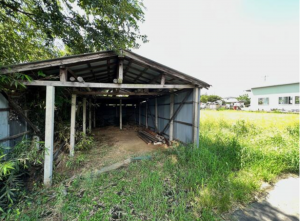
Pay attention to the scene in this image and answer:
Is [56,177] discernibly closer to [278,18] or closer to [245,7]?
[245,7]

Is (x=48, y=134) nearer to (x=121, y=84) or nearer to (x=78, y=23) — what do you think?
(x=121, y=84)

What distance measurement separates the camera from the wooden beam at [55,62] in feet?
8.70

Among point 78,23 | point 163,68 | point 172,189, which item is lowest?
point 172,189

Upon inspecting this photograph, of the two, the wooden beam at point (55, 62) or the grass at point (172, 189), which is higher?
the wooden beam at point (55, 62)

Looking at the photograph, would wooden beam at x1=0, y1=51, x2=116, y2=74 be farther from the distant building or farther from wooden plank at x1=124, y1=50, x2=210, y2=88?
the distant building

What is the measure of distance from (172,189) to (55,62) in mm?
3783

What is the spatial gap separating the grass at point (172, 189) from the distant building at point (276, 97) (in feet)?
54.0

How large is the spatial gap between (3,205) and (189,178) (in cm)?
348

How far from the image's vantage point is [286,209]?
2.38 meters

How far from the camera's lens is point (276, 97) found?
17047 millimetres

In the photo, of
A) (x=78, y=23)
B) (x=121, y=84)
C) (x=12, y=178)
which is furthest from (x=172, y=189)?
(x=78, y=23)

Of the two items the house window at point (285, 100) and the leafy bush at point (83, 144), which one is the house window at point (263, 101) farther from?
the leafy bush at point (83, 144)

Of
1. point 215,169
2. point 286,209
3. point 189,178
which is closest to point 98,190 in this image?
point 189,178

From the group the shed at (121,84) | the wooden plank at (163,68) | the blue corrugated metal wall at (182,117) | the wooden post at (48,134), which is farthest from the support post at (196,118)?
the wooden post at (48,134)
